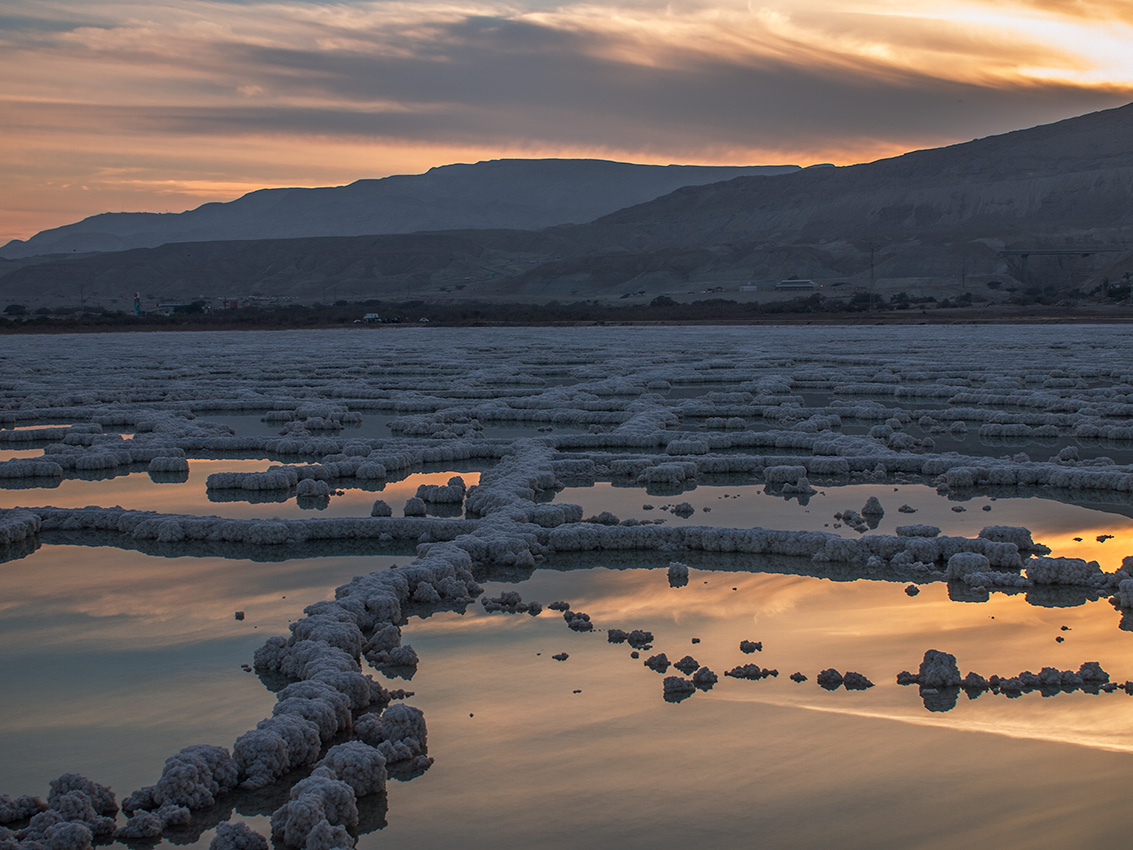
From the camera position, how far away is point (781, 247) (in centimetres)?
9088

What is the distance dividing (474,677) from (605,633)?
974 millimetres

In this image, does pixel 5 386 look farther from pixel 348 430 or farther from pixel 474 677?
pixel 474 677

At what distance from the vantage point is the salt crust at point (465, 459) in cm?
455

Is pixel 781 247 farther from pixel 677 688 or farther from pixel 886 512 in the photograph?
pixel 677 688

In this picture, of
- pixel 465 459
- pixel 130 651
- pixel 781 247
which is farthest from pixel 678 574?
pixel 781 247

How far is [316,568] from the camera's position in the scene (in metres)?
7.79

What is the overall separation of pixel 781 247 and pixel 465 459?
270 ft

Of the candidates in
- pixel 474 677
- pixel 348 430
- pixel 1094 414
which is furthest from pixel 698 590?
pixel 1094 414

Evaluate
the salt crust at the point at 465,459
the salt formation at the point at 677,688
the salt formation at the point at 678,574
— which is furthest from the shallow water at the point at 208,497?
the salt formation at the point at 677,688

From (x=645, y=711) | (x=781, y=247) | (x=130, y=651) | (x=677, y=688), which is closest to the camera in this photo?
(x=645, y=711)

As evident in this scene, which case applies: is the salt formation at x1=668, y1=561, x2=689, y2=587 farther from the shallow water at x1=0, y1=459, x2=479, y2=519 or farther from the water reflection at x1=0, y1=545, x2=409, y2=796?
the shallow water at x1=0, y1=459, x2=479, y2=519

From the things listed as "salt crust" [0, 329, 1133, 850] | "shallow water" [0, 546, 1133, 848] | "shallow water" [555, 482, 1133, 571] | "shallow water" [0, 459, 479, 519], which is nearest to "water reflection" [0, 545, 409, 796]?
"shallow water" [0, 546, 1133, 848]

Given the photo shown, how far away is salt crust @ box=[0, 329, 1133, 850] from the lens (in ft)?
14.9

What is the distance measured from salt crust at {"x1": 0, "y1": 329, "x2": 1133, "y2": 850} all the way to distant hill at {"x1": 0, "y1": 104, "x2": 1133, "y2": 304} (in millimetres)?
50356
